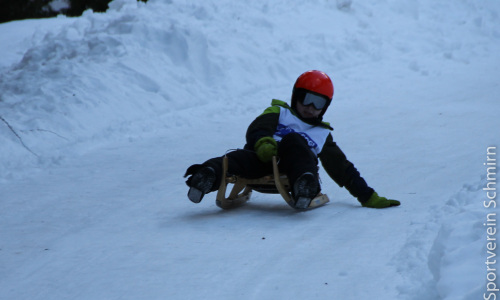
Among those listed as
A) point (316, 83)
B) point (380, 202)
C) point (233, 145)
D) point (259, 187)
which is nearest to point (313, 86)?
point (316, 83)

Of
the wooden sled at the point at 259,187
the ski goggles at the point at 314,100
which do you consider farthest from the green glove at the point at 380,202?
the ski goggles at the point at 314,100

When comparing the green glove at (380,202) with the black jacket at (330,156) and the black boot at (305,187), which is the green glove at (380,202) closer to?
the black jacket at (330,156)

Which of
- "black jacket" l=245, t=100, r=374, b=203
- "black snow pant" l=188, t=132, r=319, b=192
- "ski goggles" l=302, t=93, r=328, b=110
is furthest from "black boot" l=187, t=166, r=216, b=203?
"ski goggles" l=302, t=93, r=328, b=110

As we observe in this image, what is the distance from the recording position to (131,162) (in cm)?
→ 699

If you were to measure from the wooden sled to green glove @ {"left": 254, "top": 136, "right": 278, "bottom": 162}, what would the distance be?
0.05 m

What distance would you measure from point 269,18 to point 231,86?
9.46ft

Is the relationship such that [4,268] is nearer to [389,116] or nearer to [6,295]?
[6,295]

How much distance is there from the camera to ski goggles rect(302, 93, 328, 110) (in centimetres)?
502

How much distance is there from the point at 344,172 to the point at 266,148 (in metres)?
0.74

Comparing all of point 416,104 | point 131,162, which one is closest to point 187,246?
point 131,162

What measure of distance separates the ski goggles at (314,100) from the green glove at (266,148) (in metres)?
0.51

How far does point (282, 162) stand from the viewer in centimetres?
469

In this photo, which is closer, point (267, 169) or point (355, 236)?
point (355, 236)

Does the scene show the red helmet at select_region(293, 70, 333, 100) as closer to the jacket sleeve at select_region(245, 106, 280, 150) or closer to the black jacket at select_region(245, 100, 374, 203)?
the black jacket at select_region(245, 100, 374, 203)
